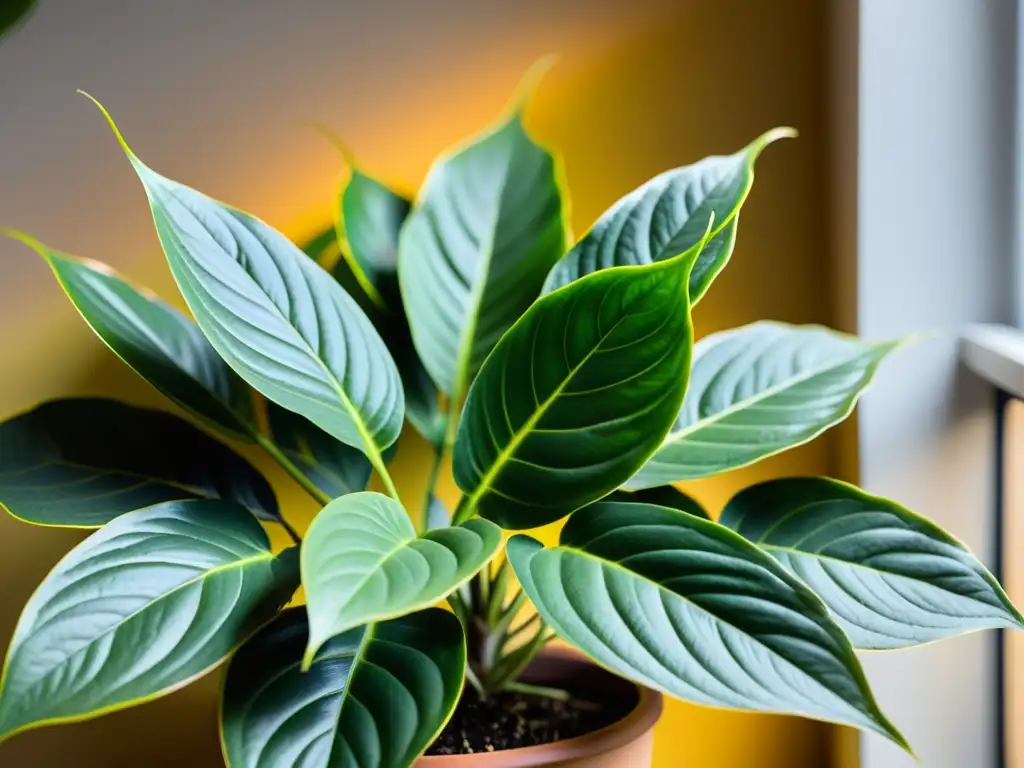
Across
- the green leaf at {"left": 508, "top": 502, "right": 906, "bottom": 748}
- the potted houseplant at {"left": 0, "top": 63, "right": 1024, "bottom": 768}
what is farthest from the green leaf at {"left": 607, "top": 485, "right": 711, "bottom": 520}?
the green leaf at {"left": 508, "top": 502, "right": 906, "bottom": 748}

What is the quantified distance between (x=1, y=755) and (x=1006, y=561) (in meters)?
1.08

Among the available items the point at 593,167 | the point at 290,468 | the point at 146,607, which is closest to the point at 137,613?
the point at 146,607

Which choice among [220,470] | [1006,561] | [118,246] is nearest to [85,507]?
[220,470]

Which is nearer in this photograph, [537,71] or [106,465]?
[106,465]

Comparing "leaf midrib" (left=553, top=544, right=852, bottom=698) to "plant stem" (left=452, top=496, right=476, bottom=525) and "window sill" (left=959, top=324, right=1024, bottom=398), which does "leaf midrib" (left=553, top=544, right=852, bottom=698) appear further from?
"window sill" (left=959, top=324, right=1024, bottom=398)

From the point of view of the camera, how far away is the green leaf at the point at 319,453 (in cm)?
84

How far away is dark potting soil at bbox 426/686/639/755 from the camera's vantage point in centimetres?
72

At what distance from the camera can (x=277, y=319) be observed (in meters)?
0.64

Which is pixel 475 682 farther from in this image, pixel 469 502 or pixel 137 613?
pixel 137 613

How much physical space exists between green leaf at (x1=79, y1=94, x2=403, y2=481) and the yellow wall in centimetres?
31

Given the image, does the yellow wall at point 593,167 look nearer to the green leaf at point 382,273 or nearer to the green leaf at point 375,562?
the green leaf at point 382,273

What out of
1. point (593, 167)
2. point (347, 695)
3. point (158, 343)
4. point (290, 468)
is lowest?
point (347, 695)

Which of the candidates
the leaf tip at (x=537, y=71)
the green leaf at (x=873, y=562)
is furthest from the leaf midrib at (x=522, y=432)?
the leaf tip at (x=537, y=71)

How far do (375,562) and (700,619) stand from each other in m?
0.20
